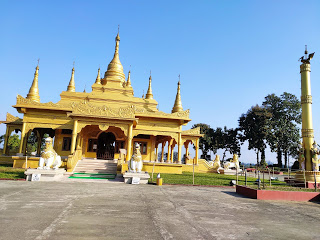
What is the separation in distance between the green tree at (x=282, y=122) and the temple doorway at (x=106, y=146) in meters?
27.9

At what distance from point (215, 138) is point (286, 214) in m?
39.7

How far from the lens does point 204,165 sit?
26.2 meters

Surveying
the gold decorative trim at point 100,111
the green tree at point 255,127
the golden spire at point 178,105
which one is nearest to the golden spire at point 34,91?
the gold decorative trim at point 100,111

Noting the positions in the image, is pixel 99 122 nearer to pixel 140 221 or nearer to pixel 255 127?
pixel 140 221

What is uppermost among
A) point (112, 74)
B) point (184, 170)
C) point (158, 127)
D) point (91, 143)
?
point (112, 74)

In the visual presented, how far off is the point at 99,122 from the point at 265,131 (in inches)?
1227

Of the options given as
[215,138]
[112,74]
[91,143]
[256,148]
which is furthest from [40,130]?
[256,148]

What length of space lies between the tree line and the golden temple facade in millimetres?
20246

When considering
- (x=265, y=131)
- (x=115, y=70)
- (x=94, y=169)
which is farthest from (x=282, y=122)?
(x=94, y=169)

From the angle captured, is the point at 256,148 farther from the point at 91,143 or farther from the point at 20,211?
the point at 20,211

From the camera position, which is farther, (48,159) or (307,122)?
(307,122)

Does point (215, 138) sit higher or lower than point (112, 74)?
lower

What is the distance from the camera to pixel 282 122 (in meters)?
41.5

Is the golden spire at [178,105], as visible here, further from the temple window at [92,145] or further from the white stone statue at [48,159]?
the white stone statue at [48,159]
